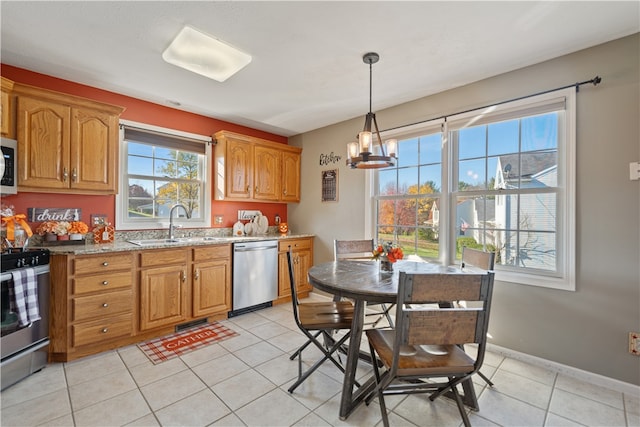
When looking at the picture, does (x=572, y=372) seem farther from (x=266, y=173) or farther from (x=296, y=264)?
(x=266, y=173)

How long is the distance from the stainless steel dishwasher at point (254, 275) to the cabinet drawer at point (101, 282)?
1.11 m

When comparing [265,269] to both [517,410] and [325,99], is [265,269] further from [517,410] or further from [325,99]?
[517,410]

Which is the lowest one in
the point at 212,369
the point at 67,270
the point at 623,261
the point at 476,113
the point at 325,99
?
the point at 212,369

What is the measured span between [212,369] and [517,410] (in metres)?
2.16

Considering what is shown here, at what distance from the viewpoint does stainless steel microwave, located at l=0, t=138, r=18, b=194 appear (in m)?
2.25

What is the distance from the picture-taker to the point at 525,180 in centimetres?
252

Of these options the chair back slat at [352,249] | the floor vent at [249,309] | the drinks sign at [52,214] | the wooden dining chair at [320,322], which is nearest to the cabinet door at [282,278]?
the floor vent at [249,309]

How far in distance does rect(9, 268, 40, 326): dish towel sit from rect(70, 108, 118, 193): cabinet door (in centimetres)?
91

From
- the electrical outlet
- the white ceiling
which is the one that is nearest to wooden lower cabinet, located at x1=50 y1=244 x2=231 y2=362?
the white ceiling

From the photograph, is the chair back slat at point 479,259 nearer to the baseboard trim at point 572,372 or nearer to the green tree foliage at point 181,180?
the baseboard trim at point 572,372

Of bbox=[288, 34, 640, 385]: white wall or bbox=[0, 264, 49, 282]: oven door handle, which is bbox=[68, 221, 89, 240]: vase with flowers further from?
bbox=[288, 34, 640, 385]: white wall

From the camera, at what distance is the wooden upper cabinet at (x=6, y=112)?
2.23 meters

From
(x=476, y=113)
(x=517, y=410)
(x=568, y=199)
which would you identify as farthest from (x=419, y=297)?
(x=476, y=113)

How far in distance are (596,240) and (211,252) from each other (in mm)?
3461
